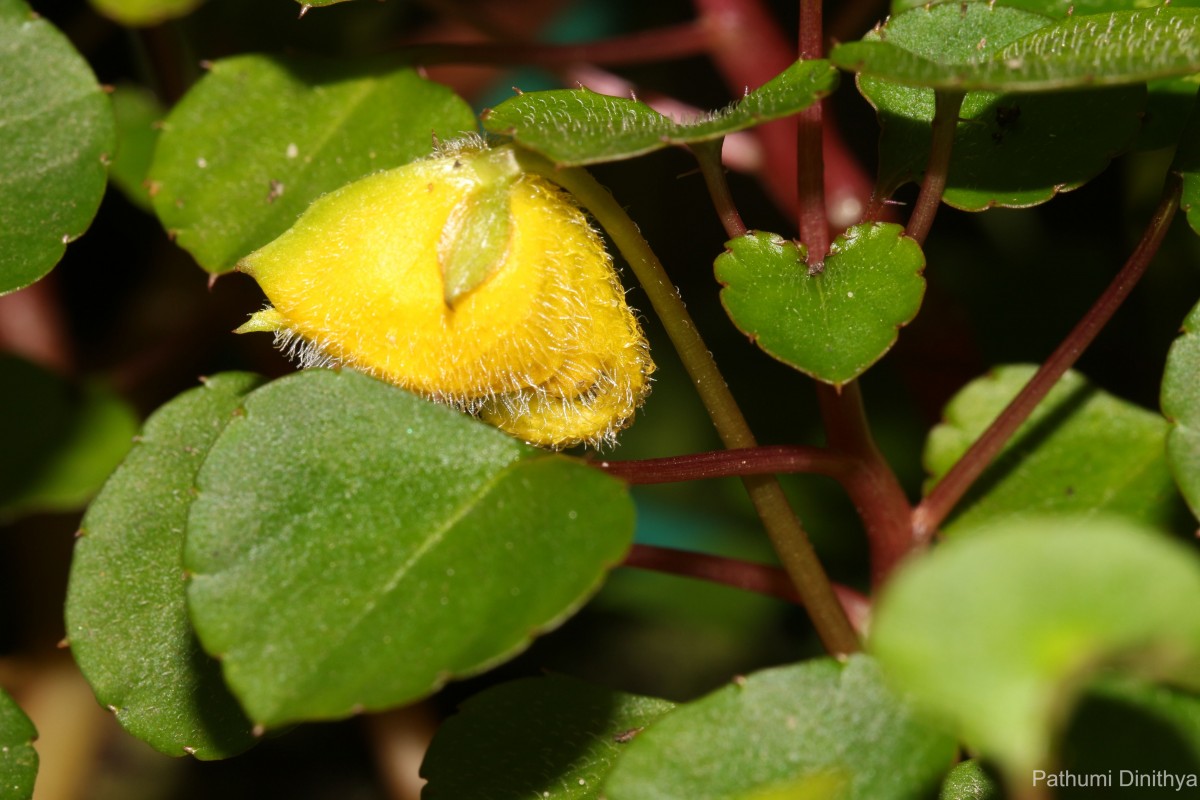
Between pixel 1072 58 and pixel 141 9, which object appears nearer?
pixel 1072 58

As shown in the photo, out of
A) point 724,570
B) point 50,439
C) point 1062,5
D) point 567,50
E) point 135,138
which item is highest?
point 1062,5

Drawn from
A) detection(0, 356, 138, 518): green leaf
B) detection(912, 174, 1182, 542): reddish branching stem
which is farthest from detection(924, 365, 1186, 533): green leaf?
detection(0, 356, 138, 518): green leaf

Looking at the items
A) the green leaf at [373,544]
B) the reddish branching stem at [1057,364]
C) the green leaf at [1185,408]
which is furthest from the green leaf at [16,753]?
the green leaf at [1185,408]

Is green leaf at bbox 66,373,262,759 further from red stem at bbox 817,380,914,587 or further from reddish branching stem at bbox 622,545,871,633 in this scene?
red stem at bbox 817,380,914,587

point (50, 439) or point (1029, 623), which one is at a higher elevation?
point (1029, 623)

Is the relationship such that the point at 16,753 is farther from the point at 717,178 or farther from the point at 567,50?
the point at 567,50

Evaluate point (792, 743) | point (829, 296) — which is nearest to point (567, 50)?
point (829, 296)

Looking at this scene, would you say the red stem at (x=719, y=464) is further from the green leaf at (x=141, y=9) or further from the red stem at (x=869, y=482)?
the green leaf at (x=141, y=9)
